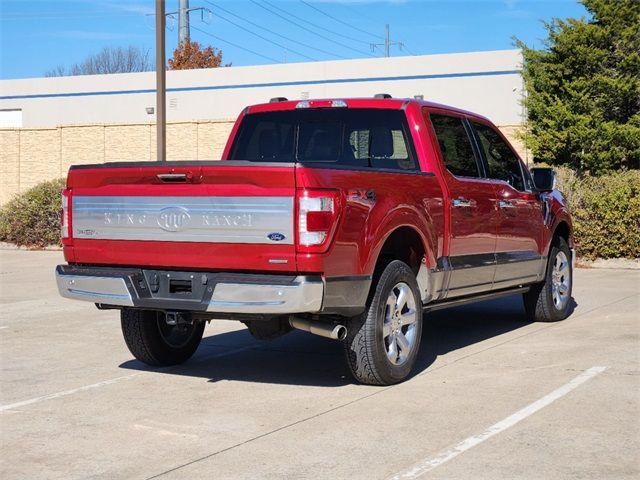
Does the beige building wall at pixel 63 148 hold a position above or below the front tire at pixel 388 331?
above

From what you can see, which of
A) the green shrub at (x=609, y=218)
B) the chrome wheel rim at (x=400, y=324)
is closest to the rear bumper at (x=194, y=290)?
the chrome wheel rim at (x=400, y=324)

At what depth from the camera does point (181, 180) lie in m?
6.53

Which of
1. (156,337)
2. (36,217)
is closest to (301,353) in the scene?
(156,337)

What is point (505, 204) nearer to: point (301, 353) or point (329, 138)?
point (329, 138)

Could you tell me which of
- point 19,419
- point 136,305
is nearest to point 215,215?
point 136,305

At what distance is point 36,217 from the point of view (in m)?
21.9

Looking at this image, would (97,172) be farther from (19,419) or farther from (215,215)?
(19,419)

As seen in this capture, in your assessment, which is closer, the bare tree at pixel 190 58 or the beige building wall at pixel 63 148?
the beige building wall at pixel 63 148

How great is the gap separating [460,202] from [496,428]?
2.62 metres

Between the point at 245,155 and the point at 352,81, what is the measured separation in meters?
Answer: 32.2

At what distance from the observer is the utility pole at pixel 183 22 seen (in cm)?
6328

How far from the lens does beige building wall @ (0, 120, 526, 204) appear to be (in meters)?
28.2

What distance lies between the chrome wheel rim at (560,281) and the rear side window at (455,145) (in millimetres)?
2235

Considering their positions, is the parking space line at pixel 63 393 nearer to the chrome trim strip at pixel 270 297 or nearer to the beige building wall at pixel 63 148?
the chrome trim strip at pixel 270 297
